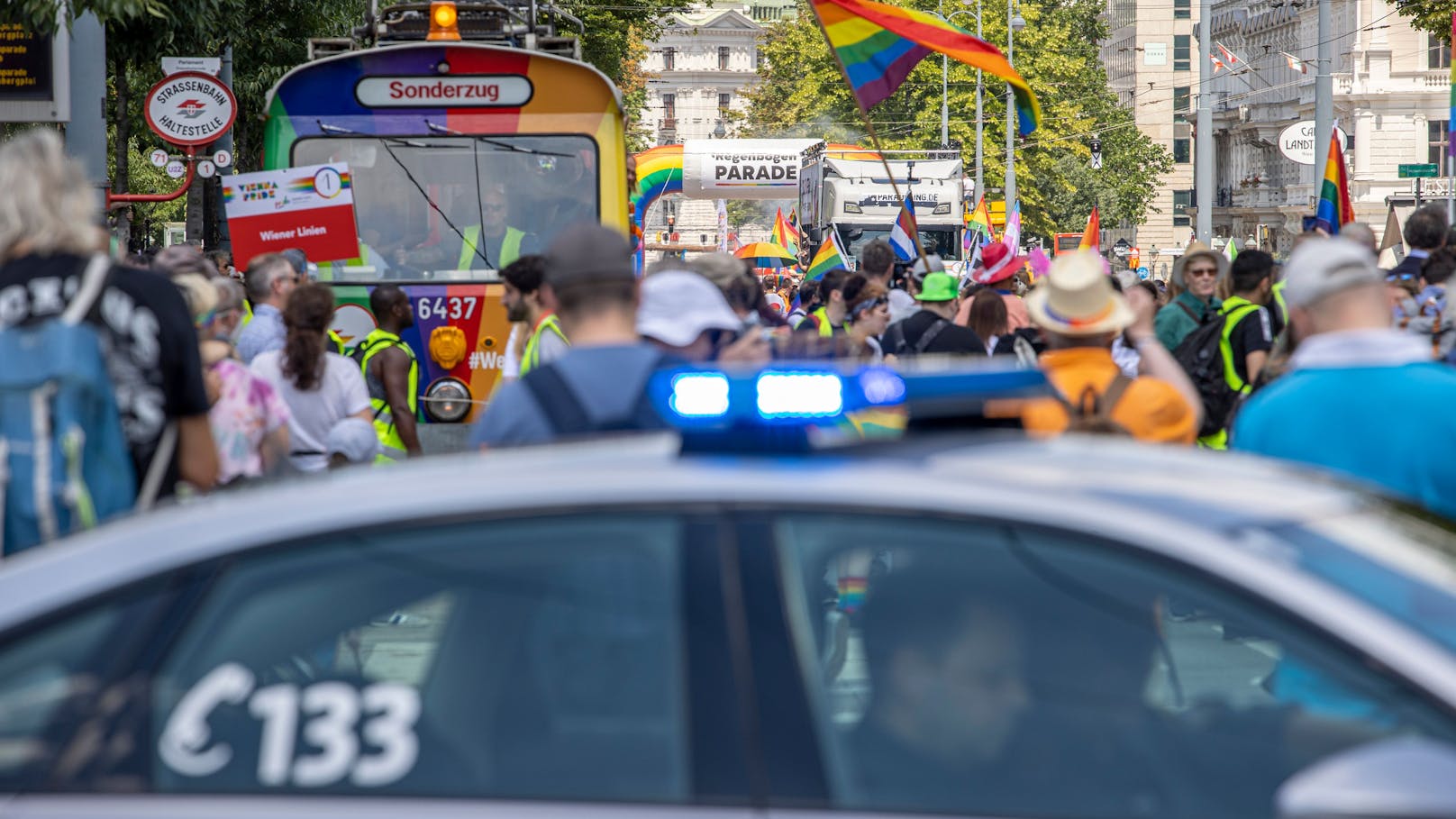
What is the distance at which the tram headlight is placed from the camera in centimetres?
1027

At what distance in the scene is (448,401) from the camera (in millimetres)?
10336

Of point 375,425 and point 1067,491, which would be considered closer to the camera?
point 1067,491

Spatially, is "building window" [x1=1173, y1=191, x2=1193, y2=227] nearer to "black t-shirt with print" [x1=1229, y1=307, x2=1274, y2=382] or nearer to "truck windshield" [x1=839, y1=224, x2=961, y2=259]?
"truck windshield" [x1=839, y1=224, x2=961, y2=259]

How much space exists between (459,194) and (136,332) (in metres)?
6.27

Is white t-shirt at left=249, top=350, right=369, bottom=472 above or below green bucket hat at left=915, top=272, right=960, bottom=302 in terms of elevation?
below

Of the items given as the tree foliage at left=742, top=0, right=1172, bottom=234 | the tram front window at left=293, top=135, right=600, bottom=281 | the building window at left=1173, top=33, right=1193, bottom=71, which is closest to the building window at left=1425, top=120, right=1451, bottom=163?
the tree foliage at left=742, top=0, right=1172, bottom=234

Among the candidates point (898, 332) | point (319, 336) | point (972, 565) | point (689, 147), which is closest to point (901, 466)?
point (972, 565)

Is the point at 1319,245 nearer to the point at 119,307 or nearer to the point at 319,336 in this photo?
the point at 119,307

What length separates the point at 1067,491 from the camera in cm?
260

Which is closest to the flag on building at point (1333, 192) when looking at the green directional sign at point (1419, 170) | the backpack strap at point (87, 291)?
the backpack strap at point (87, 291)

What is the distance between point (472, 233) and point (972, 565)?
27.0ft

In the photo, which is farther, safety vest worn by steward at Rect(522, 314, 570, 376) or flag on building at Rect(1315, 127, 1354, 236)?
flag on building at Rect(1315, 127, 1354, 236)

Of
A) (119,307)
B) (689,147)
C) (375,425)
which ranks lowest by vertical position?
(375,425)

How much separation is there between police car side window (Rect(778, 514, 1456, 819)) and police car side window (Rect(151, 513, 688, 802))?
24 cm
